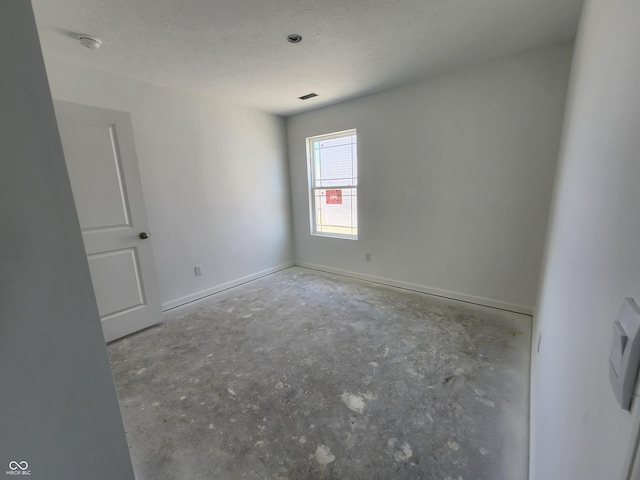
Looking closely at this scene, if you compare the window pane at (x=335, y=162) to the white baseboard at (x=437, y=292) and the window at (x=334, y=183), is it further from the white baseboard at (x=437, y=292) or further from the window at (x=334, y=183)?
the white baseboard at (x=437, y=292)

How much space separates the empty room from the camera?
2.14ft

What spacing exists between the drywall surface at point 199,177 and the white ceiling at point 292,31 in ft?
0.75

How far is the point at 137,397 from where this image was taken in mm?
1792

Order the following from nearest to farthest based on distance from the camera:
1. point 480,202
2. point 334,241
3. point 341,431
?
point 341,431 → point 480,202 → point 334,241

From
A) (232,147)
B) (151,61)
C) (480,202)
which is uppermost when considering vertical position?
(151,61)

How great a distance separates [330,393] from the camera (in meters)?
1.76

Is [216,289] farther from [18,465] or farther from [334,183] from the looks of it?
[18,465]

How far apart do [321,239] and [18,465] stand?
3784 millimetres

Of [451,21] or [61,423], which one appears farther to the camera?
[451,21]


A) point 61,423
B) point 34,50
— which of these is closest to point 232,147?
point 34,50

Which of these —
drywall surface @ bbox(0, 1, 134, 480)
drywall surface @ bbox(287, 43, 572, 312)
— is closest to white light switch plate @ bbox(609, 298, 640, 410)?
drywall surface @ bbox(0, 1, 134, 480)

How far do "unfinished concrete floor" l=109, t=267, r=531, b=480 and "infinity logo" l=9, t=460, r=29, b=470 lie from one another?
88 centimetres

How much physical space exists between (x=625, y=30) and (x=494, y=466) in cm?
174

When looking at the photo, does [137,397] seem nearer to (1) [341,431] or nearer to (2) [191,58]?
(1) [341,431]
